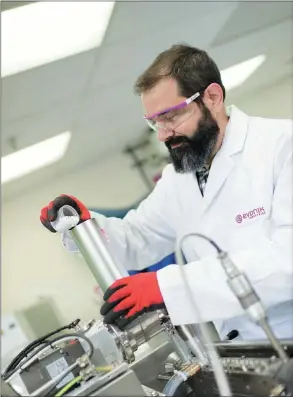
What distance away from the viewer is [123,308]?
0.81 meters

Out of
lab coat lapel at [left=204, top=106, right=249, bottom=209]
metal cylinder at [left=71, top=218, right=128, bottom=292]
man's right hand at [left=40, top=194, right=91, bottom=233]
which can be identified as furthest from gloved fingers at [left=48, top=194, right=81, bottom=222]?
lab coat lapel at [left=204, top=106, right=249, bottom=209]

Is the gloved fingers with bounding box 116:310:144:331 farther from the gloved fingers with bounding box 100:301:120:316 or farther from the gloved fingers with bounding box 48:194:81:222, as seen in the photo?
the gloved fingers with bounding box 48:194:81:222

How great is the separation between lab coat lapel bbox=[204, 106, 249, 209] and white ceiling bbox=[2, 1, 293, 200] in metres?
0.70

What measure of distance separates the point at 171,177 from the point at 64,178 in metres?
0.86

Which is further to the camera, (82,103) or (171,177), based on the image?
(82,103)

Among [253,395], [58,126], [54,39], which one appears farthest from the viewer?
[58,126]

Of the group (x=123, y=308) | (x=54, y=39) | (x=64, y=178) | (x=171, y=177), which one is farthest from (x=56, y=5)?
(x=123, y=308)

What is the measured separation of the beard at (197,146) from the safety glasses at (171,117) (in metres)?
0.05

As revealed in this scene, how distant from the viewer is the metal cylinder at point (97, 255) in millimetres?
847

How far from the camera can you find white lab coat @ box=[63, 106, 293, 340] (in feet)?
2.75

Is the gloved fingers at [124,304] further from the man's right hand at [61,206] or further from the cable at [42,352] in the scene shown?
the man's right hand at [61,206]

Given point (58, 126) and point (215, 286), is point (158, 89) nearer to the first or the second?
point (215, 286)

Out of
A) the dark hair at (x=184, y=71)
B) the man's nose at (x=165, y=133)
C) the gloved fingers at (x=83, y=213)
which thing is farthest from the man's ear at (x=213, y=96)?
the gloved fingers at (x=83, y=213)

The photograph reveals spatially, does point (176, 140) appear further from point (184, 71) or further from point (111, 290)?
point (111, 290)
